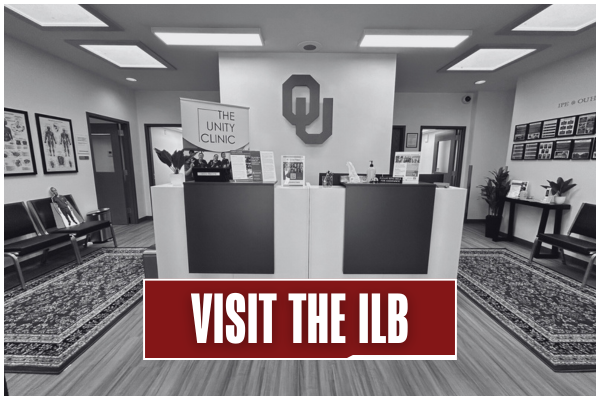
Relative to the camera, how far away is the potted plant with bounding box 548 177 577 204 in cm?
359

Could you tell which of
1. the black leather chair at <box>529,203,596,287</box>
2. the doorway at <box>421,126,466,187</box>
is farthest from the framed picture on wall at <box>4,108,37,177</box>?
the black leather chair at <box>529,203,596,287</box>

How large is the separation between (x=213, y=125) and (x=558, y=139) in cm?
482

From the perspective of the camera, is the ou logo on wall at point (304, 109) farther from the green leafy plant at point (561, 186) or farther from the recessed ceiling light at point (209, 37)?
the green leafy plant at point (561, 186)

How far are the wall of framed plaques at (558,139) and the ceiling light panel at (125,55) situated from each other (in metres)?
5.97

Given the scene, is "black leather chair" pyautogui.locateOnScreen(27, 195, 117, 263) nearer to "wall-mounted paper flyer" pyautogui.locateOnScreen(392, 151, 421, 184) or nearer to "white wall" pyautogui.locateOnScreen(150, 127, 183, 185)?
"white wall" pyautogui.locateOnScreen(150, 127, 183, 185)

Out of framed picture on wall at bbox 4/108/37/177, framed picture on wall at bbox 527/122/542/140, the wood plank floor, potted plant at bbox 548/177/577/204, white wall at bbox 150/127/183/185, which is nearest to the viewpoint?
the wood plank floor

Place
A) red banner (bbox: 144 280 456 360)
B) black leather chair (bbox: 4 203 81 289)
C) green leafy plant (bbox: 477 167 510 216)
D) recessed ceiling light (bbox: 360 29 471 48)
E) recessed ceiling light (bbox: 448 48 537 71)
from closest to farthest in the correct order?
red banner (bbox: 144 280 456 360), black leather chair (bbox: 4 203 81 289), recessed ceiling light (bbox: 360 29 471 48), recessed ceiling light (bbox: 448 48 537 71), green leafy plant (bbox: 477 167 510 216)

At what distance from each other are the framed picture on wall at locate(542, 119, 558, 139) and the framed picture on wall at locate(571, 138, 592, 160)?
344 millimetres

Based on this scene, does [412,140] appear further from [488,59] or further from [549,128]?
[549,128]

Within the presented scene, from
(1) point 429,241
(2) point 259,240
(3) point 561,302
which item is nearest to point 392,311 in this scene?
(1) point 429,241

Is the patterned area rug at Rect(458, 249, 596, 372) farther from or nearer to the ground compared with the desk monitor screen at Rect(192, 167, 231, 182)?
nearer to the ground

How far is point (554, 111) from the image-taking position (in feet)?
12.7

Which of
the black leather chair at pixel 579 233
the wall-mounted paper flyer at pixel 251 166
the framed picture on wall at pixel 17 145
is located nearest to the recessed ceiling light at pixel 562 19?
the black leather chair at pixel 579 233

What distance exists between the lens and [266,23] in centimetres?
281
